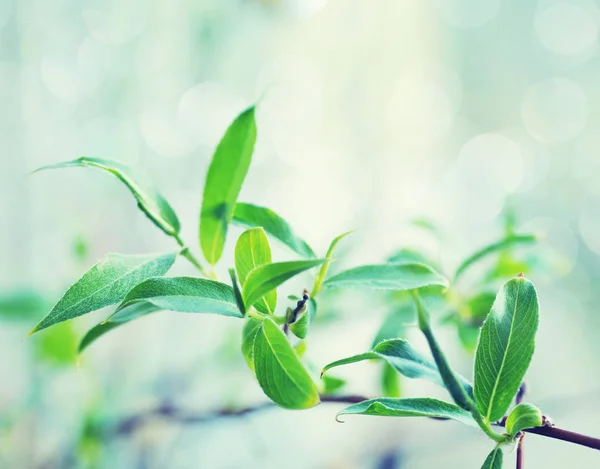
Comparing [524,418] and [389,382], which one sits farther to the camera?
[389,382]

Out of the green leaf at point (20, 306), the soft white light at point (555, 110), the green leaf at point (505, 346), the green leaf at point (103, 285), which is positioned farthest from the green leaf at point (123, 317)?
the soft white light at point (555, 110)

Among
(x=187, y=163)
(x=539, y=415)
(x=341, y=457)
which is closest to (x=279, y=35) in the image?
(x=187, y=163)

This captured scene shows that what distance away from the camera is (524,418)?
0.22 m

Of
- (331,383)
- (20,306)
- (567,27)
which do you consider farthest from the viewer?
(567,27)

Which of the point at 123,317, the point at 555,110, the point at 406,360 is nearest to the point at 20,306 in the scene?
the point at 123,317

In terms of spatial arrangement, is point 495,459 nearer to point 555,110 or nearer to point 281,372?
point 281,372

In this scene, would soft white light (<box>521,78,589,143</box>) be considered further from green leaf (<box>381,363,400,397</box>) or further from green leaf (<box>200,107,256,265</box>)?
green leaf (<box>200,107,256,265</box>)

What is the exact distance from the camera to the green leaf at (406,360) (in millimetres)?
242

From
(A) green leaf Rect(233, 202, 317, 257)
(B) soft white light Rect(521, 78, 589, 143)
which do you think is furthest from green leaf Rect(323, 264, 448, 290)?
(B) soft white light Rect(521, 78, 589, 143)

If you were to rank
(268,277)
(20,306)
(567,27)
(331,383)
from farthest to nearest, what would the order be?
(567,27) < (20,306) < (331,383) < (268,277)

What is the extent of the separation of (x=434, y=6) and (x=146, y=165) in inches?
30.0

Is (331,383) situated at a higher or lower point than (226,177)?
lower

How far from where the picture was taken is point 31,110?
0.90 meters

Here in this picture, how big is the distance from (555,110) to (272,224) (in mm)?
1028
